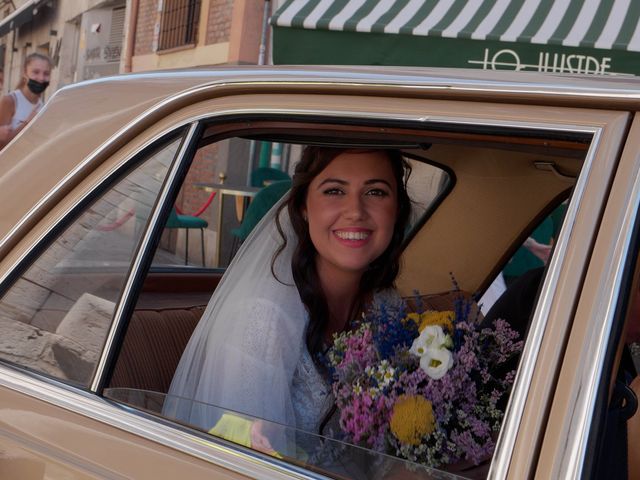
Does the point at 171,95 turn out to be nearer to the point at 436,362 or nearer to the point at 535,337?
the point at 436,362

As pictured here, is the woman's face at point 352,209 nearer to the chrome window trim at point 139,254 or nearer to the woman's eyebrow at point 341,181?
the woman's eyebrow at point 341,181

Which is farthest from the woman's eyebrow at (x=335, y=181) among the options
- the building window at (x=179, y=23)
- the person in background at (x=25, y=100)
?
the building window at (x=179, y=23)

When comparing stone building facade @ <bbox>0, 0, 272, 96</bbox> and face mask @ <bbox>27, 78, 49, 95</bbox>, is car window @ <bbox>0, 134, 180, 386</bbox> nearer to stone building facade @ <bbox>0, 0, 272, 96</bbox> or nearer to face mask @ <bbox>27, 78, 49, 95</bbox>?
face mask @ <bbox>27, 78, 49, 95</bbox>

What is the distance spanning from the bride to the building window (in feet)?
36.3

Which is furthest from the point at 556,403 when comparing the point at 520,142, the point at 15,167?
the point at 15,167

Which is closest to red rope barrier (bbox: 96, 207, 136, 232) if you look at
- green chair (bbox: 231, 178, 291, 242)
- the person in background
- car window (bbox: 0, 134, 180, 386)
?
car window (bbox: 0, 134, 180, 386)

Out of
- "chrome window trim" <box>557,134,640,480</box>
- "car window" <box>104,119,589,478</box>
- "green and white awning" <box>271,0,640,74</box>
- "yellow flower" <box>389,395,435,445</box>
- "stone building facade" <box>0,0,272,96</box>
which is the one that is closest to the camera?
"chrome window trim" <box>557,134,640,480</box>

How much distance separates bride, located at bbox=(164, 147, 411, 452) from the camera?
6.49ft

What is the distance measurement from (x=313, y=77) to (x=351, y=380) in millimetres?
596

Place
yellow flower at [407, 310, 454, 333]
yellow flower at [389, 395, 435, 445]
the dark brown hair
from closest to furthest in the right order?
yellow flower at [389, 395, 435, 445] → yellow flower at [407, 310, 454, 333] → the dark brown hair

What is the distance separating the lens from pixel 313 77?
4.97 ft

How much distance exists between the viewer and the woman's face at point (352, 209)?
91.3 inches

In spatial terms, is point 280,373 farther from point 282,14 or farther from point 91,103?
point 282,14

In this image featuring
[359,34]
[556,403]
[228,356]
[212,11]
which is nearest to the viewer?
[556,403]
